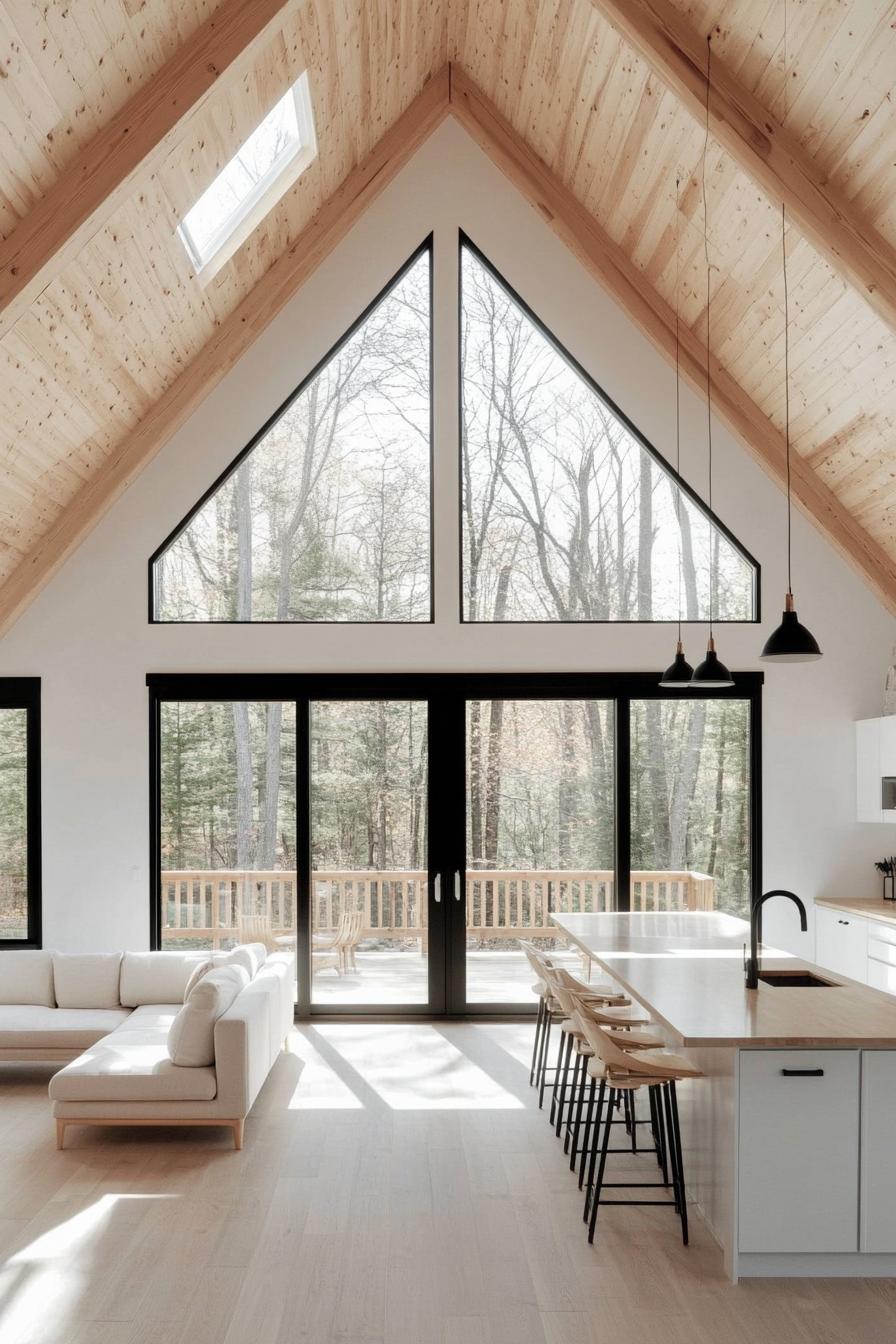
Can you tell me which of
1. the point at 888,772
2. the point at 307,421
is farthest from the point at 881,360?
the point at 307,421

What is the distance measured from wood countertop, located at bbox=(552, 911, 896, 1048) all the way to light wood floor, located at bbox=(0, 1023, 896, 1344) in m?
0.87

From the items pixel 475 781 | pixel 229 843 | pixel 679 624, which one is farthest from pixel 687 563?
pixel 229 843

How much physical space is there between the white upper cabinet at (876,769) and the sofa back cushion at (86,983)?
4.97 meters

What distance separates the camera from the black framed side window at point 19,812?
7.43 meters

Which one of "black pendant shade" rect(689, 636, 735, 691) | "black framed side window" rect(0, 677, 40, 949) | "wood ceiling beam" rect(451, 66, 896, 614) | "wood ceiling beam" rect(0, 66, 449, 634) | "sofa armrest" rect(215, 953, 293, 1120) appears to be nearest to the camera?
"sofa armrest" rect(215, 953, 293, 1120)

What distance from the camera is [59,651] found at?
7.45 metres

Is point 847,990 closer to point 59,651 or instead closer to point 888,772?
point 888,772

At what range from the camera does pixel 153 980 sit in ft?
21.1

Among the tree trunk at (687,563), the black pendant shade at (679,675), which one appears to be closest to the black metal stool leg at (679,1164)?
the black pendant shade at (679,675)

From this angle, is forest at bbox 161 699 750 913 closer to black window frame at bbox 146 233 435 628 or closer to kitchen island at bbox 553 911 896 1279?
black window frame at bbox 146 233 435 628

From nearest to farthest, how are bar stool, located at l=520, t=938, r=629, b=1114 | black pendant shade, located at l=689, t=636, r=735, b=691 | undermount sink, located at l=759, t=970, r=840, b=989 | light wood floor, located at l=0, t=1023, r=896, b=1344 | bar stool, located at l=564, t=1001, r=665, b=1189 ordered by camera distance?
light wood floor, located at l=0, t=1023, r=896, b=1344, bar stool, located at l=564, t=1001, r=665, b=1189, undermount sink, located at l=759, t=970, r=840, b=989, bar stool, located at l=520, t=938, r=629, b=1114, black pendant shade, located at l=689, t=636, r=735, b=691

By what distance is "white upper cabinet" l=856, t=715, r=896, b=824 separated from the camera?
7.04 m

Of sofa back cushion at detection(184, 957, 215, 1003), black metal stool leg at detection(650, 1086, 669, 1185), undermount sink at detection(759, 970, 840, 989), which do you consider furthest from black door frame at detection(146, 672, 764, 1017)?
black metal stool leg at detection(650, 1086, 669, 1185)

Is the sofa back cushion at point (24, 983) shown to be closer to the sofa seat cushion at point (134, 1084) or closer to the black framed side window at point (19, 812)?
the black framed side window at point (19, 812)
